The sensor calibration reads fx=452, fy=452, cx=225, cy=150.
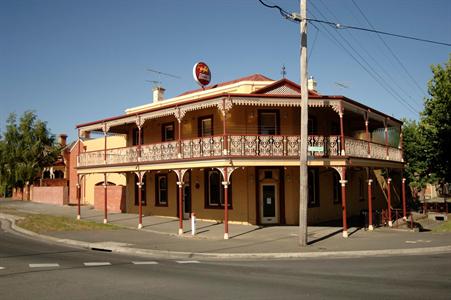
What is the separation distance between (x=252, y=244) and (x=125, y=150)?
37.3 feet

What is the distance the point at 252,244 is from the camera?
16.6 m

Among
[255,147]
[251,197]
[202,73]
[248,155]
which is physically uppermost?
[202,73]

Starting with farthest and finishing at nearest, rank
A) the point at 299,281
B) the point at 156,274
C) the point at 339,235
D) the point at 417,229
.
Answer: the point at 417,229 → the point at 339,235 → the point at 156,274 → the point at 299,281

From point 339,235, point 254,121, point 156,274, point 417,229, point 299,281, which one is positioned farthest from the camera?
point 254,121

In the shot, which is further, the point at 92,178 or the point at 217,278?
the point at 92,178

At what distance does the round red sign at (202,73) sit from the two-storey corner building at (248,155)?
3.58ft

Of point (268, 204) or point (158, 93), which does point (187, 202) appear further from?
point (158, 93)

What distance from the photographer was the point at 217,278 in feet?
33.8

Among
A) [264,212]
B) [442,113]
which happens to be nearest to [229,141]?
[264,212]

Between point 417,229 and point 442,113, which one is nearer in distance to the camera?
point 417,229

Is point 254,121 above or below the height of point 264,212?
above

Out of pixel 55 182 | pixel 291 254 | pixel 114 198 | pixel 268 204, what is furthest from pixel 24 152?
pixel 291 254

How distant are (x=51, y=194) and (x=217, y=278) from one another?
3101 cm

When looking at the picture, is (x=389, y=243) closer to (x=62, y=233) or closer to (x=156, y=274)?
(x=156, y=274)
